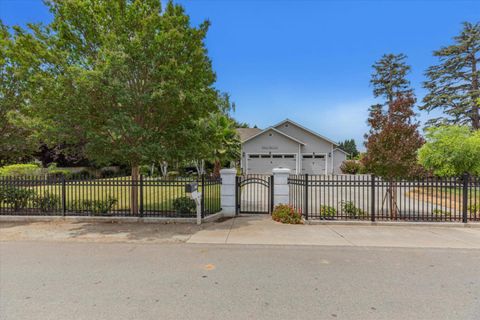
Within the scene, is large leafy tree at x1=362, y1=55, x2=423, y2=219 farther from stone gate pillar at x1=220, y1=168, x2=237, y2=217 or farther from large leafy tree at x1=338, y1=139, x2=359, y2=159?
large leafy tree at x1=338, y1=139, x2=359, y2=159

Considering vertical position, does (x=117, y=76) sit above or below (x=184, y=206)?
above

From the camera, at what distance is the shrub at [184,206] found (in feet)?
28.3

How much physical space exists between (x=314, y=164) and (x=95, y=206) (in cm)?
2305

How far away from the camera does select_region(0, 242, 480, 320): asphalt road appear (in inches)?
130

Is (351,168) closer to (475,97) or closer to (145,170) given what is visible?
(475,97)

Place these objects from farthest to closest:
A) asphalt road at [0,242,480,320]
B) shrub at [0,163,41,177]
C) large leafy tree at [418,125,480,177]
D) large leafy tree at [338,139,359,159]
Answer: large leafy tree at [338,139,359,159] → shrub at [0,163,41,177] → large leafy tree at [418,125,480,177] → asphalt road at [0,242,480,320]

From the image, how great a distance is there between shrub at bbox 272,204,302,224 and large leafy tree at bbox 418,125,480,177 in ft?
31.4

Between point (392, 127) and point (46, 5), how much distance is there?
39.7ft

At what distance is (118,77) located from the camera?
7.70m

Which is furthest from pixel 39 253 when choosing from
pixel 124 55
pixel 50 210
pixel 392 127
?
pixel 392 127

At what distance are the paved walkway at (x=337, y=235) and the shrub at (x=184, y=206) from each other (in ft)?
3.38

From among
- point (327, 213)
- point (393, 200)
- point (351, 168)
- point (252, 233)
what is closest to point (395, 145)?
point (393, 200)

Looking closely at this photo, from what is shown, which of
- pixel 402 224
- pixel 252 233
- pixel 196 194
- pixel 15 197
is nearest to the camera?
pixel 252 233

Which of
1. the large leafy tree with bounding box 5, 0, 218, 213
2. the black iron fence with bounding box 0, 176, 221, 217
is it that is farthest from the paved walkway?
the large leafy tree with bounding box 5, 0, 218, 213
